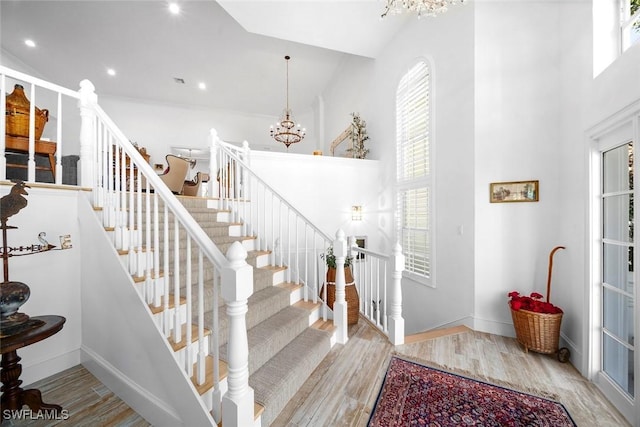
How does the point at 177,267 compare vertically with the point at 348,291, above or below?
above

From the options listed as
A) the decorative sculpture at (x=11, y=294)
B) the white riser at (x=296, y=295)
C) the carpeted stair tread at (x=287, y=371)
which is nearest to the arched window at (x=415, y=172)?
the white riser at (x=296, y=295)

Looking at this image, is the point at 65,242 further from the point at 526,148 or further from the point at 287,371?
the point at 526,148

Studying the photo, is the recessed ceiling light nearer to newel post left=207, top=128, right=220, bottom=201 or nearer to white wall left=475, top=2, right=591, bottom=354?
newel post left=207, top=128, right=220, bottom=201

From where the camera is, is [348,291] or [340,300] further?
[348,291]

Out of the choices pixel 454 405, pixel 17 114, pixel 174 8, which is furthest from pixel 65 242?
pixel 174 8

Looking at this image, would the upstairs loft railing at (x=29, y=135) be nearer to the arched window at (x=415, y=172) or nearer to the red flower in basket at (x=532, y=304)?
the arched window at (x=415, y=172)

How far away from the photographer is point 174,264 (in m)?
1.64

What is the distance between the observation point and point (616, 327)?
1969 mm

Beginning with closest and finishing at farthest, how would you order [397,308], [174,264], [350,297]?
[174,264], [397,308], [350,297]

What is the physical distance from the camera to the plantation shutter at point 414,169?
12.4 feet

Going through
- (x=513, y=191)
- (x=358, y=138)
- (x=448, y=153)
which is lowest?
(x=513, y=191)

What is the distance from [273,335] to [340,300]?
0.88 metres

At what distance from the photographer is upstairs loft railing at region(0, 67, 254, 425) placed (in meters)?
1.26

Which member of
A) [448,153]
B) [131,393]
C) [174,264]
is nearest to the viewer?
[174,264]
